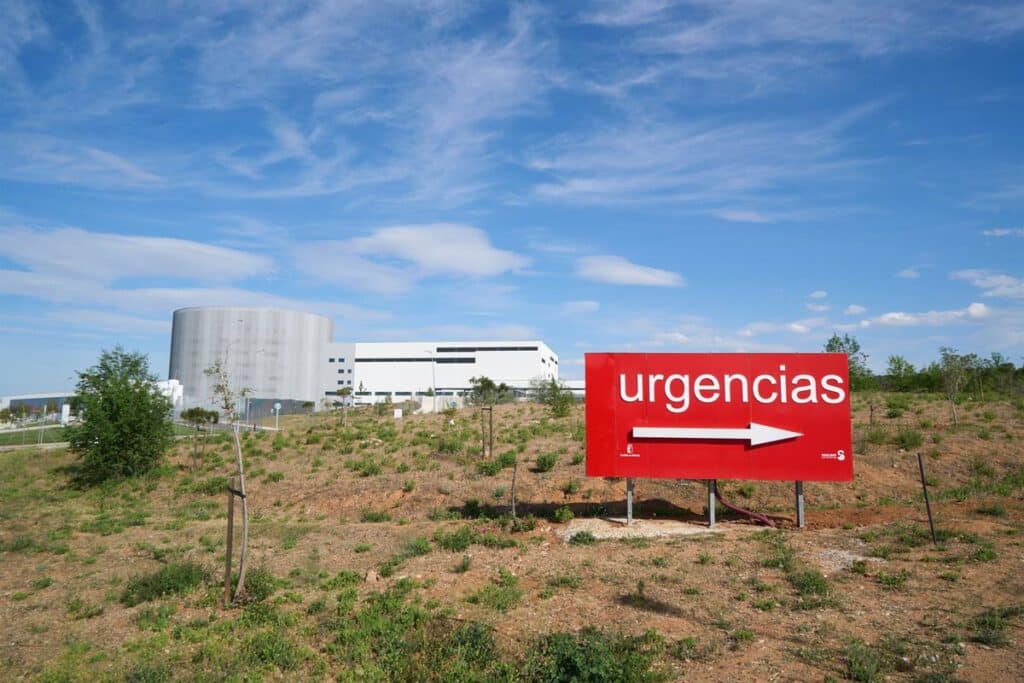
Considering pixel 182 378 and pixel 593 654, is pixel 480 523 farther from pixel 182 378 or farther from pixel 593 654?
pixel 182 378

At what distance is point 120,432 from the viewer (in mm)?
29859

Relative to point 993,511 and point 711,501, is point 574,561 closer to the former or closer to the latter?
point 711,501

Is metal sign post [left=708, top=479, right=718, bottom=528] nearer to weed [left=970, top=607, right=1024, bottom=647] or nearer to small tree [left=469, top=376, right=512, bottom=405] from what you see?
weed [left=970, top=607, right=1024, bottom=647]

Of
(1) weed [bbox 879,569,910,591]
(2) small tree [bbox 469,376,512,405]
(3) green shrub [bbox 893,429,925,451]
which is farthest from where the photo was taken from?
(2) small tree [bbox 469,376,512,405]

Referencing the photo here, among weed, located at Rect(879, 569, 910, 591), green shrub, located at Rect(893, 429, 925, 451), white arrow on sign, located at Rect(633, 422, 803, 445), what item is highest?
white arrow on sign, located at Rect(633, 422, 803, 445)

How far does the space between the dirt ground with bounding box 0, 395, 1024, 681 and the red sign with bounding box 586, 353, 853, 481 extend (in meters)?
1.76

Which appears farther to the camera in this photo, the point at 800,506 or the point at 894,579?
Answer: the point at 800,506

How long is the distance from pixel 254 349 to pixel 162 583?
106 m

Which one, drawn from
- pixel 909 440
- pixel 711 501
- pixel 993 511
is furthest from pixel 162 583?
pixel 909 440

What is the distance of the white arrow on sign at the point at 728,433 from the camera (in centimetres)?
1650

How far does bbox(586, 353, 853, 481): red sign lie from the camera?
16.5 m

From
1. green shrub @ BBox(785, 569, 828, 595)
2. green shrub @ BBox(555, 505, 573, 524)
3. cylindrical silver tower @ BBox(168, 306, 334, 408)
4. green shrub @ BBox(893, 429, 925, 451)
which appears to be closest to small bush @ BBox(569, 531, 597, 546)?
green shrub @ BBox(555, 505, 573, 524)

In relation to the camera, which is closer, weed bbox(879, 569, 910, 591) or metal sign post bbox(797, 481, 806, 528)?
weed bbox(879, 569, 910, 591)

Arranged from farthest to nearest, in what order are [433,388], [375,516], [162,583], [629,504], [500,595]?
[433,388] < [375,516] < [629,504] < [162,583] < [500,595]
